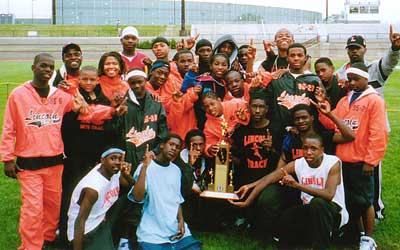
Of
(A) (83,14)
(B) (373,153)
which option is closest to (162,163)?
(B) (373,153)

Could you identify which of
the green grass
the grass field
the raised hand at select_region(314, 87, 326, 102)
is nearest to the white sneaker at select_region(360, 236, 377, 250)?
the grass field

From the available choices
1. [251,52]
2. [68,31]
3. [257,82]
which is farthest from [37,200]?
[68,31]

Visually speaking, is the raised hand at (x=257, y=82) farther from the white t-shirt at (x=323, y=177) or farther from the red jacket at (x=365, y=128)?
the white t-shirt at (x=323, y=177)

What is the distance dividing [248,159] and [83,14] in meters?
77.6

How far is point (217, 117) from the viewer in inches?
242

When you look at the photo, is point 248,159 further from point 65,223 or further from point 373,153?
point 65,223

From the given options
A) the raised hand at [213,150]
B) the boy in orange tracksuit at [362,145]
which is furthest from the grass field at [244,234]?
the raised hand at [213,150]

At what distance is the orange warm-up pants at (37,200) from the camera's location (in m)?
5.23

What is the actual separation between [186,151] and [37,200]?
5.71ft

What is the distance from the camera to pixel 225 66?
6.38 meters

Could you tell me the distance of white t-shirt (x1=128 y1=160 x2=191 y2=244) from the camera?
17.6 feet

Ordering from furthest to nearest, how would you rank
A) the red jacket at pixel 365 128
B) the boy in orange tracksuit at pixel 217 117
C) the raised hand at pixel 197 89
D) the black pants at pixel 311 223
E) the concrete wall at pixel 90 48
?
the concrete wall at pixel 90 48 < the raised hand at pixel 197 89 < the boy in orange tracksuit at pixel 217 117 < the red jacket at pixel 365 128 < the black pants at pixel 311 223

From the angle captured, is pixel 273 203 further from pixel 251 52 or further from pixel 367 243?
pixel 251 52

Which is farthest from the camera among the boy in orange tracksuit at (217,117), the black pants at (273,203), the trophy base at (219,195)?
the boy in orange tracksuit at (217,117)
